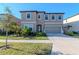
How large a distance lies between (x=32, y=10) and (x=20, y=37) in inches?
37.6

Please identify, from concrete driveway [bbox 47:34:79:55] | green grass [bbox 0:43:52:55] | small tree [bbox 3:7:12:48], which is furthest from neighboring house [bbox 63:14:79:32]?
small tree [bbox 3:7:12:48]

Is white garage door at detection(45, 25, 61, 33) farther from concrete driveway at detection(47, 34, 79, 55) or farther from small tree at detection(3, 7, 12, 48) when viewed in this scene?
small tree at detection(3, 7, 12, 48)

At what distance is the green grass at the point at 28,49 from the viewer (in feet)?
18.6

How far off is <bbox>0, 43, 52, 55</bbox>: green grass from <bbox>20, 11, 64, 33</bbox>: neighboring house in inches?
19.7

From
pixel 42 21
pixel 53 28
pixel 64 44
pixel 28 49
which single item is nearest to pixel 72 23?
pixel 53 28

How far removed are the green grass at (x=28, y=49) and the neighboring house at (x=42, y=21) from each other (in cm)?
50

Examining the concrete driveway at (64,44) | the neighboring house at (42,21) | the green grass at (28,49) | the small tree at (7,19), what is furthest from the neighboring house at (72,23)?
the small tree at (7,19)

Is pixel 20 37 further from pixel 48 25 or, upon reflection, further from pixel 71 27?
pixel 71 27

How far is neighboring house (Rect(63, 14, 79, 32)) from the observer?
20.3 ft

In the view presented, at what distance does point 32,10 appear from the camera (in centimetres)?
605

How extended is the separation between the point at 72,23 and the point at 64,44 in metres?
0.81
